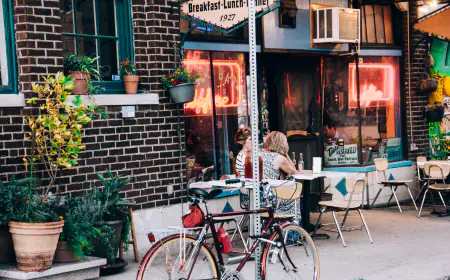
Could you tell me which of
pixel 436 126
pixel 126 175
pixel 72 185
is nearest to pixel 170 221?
pixel 126 175

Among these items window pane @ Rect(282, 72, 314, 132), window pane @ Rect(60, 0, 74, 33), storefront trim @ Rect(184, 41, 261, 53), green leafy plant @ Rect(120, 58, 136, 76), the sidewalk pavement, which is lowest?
the sidewalk pavement

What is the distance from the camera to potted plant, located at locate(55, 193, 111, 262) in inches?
284

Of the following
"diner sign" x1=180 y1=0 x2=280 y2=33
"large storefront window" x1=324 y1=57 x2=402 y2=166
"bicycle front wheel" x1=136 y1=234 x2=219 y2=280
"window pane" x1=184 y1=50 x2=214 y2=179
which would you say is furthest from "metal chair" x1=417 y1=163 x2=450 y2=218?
"bicycle front wheel" x1=136 y1=234 x2=219 y2=280

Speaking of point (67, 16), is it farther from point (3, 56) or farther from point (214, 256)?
point (214, 256)

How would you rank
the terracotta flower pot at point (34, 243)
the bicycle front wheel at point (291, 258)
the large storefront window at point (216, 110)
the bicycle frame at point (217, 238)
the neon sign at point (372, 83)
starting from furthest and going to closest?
the neon sign at point (372, 83) → the large storefront window at point (216, 110) → the terracotta flower pot at point (34, 243) → the bicycle front wheel at point (291, 258) → the bicycle frame at point (217, 238)

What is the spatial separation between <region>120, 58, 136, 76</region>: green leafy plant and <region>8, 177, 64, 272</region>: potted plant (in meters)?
2.52

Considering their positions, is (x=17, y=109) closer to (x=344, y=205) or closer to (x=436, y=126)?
(x=344, y=205)

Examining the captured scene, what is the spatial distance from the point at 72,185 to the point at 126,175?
2.77 feet

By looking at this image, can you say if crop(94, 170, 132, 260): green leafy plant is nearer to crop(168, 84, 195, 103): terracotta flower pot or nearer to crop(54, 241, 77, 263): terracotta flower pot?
crop(54, 241, 77, 263): terracotta flower pot

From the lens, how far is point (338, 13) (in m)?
12.3

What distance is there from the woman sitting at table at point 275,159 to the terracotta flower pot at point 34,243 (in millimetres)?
3357

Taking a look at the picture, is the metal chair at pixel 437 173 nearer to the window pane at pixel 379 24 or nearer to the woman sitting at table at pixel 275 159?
the window pane at pixel 379 24

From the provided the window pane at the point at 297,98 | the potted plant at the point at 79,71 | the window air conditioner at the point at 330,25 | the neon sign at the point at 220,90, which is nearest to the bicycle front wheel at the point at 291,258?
the potted plant at the point at 79,71

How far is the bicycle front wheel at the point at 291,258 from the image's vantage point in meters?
6.41
